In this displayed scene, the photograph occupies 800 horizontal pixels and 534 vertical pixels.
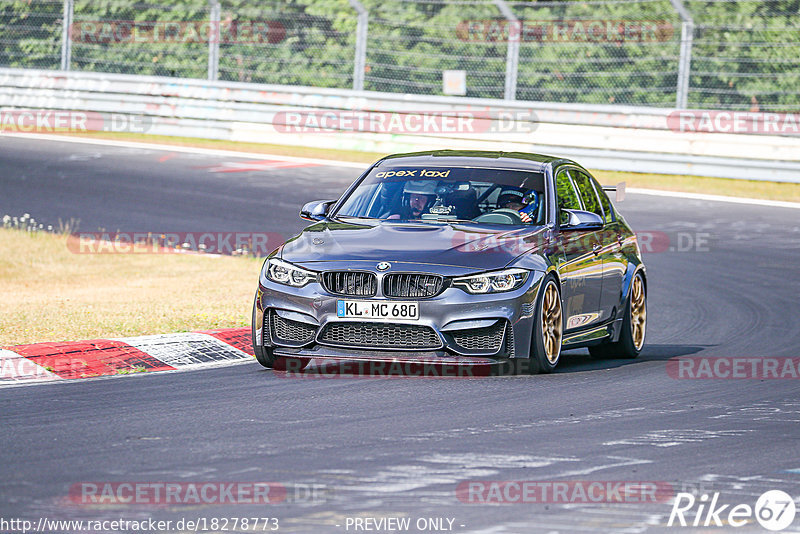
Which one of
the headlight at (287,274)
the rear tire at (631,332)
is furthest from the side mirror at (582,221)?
the headlight at (287,274)

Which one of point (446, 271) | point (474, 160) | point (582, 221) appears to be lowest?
point (446, 271)

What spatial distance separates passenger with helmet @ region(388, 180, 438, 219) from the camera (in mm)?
10578

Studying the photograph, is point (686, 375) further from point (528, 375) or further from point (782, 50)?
point (782, 50)

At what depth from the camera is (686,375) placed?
10.4m

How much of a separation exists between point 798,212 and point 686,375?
11.7 metres

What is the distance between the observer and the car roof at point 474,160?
36.1ft

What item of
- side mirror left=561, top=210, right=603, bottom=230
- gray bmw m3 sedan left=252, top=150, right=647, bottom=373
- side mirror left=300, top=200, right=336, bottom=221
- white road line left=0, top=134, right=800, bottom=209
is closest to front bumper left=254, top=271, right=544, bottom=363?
gray bmw m3 sedan left=252, top=150, right=647, bottom=373

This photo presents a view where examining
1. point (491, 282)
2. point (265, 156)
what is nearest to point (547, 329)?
point (491, 282)

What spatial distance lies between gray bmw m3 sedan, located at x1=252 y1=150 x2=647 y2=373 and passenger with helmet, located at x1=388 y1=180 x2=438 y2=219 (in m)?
0.01

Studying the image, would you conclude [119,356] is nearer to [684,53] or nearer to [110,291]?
[110,291]

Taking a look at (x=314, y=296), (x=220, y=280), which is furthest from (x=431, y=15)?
(x=314, y=296)

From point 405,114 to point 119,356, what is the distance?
1627 cm

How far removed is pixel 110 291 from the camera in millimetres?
14898

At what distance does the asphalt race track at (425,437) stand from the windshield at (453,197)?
128 cm
